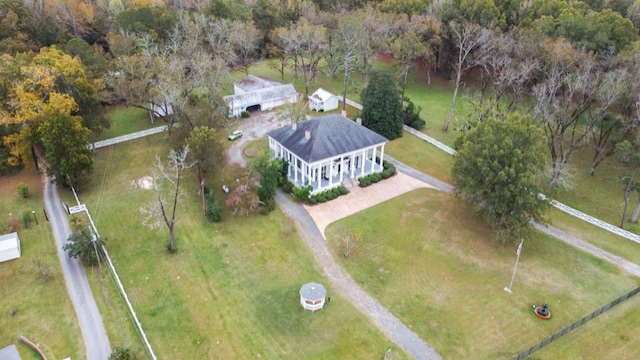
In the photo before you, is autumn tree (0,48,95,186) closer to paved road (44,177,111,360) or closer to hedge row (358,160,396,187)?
paved road (44,177,111,360)

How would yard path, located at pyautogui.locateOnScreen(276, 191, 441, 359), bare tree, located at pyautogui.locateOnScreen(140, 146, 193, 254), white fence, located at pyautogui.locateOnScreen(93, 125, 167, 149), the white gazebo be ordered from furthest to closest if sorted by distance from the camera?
white fence, located at pyautogui.locateOnScreen(93, 125, 167, 149)
bare tree, located at pyautogui.locateOnScreen(140, 146, 193, 254)
the white gazebo
yard path, located at pyautogui.locateOnScreen(276, 191, 441, 359)

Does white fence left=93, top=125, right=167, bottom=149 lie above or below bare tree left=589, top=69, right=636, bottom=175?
below

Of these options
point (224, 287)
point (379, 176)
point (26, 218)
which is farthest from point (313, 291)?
point (26, 218)

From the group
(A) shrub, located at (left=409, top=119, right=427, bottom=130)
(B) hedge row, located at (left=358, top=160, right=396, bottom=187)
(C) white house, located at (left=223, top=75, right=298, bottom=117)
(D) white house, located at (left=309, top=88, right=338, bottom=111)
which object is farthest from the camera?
(D) white house, located at (left=309, top=88, right=338, bottom=111)

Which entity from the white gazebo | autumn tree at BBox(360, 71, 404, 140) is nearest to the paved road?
the white gazebo

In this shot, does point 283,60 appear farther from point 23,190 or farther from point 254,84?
point 23,190

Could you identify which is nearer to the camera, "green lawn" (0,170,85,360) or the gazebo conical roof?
"green lawn" (0,170,85,360)

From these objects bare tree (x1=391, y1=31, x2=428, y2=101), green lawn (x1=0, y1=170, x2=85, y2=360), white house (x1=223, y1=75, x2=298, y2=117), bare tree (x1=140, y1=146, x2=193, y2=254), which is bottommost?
green lawn (x1=0, y1=170, x2=85, y2=360)

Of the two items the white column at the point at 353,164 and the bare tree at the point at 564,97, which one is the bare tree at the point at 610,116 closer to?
the bare tree at the point at 564,97
